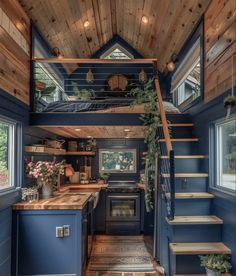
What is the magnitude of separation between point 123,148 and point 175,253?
141 inches

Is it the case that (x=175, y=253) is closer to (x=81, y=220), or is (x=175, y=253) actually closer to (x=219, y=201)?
(x=219, y=201)

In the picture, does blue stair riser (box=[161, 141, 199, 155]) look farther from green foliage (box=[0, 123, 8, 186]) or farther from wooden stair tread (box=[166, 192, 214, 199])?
green foliage (box=[0, 123, 8, 186])

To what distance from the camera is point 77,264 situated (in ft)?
10.2

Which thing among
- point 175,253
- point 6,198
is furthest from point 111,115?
point 175,253

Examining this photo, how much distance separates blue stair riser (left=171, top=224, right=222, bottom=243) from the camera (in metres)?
2.84

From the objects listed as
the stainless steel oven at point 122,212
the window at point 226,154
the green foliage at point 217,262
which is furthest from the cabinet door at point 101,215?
the green foliage at point 217,262

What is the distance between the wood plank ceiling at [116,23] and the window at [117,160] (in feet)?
7.06

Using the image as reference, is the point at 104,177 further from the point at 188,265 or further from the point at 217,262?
the point at 217,262

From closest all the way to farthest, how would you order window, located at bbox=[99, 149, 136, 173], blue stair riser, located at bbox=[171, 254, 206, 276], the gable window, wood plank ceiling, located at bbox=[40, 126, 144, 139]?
blue stair riser, located at bbox=[171, 254, 206, 276], wood plank ceiling, located at bbox=[40, 126, 144, 139], window, located at bbox=[99, 149, 136, 173], the gable window

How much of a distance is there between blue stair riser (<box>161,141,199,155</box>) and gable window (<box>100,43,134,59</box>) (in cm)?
354

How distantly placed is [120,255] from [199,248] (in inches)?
71.2

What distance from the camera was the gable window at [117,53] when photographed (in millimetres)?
6656

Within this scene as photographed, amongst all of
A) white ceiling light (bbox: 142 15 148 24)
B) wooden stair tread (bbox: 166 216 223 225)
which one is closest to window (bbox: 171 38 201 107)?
white ceiling light (bbox: 142 15 148 24)

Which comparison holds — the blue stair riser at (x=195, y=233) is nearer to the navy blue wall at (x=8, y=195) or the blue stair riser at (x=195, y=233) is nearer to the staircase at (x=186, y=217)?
the staircase at (x=186, y=217)
